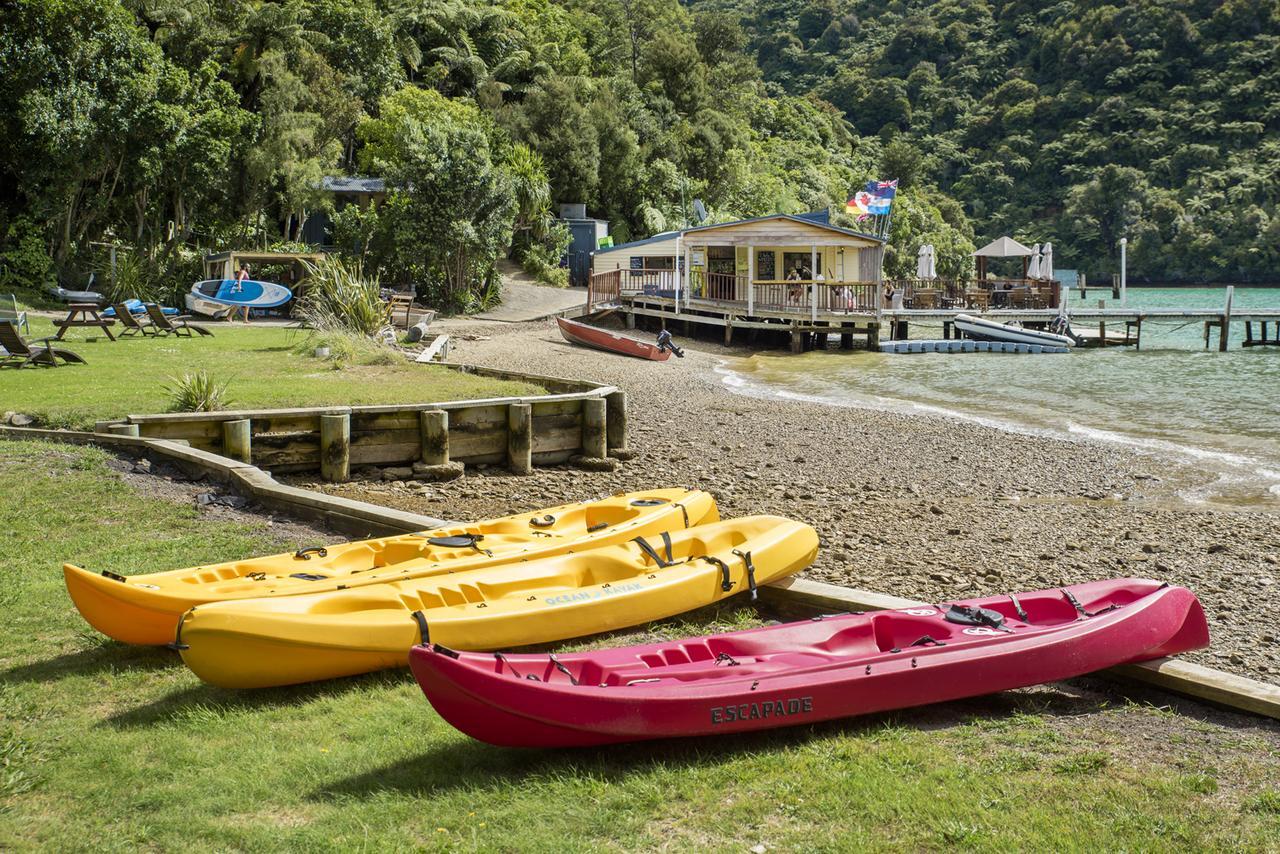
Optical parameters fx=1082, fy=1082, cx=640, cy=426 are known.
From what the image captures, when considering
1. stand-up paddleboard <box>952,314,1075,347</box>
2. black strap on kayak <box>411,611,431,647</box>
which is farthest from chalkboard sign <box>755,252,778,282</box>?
black strap on kayak <box>411,611,431,647</box>

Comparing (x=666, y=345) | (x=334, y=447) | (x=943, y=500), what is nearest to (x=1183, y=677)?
(x=943, y=500)

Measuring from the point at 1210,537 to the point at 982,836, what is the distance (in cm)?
815

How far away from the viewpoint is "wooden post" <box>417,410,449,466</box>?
12.2m

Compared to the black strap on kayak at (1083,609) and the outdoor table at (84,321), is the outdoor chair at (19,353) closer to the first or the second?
the outdoor table at (84,321)

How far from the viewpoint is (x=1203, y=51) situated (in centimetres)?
10912

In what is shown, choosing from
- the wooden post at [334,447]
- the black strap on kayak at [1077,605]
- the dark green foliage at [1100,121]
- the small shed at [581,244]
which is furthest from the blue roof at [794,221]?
the dark green foliage at [1100,121]

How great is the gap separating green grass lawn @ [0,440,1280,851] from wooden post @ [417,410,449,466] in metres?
6.32

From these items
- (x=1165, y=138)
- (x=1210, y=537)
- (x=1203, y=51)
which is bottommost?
(x=1210, y=537)

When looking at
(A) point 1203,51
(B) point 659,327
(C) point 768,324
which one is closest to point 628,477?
(C) point 768,324

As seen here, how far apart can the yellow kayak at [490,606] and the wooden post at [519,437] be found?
5316 millimetres

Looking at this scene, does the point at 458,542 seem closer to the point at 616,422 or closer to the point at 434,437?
the point at 434,437

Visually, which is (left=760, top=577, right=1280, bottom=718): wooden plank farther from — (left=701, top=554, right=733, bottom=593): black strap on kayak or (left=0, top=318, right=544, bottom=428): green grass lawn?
(left=0, top=318, right=544, bottom=428): green grass lawn

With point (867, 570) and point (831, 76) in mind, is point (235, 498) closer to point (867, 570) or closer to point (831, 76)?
point (867, 570)

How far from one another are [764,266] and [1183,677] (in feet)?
114
